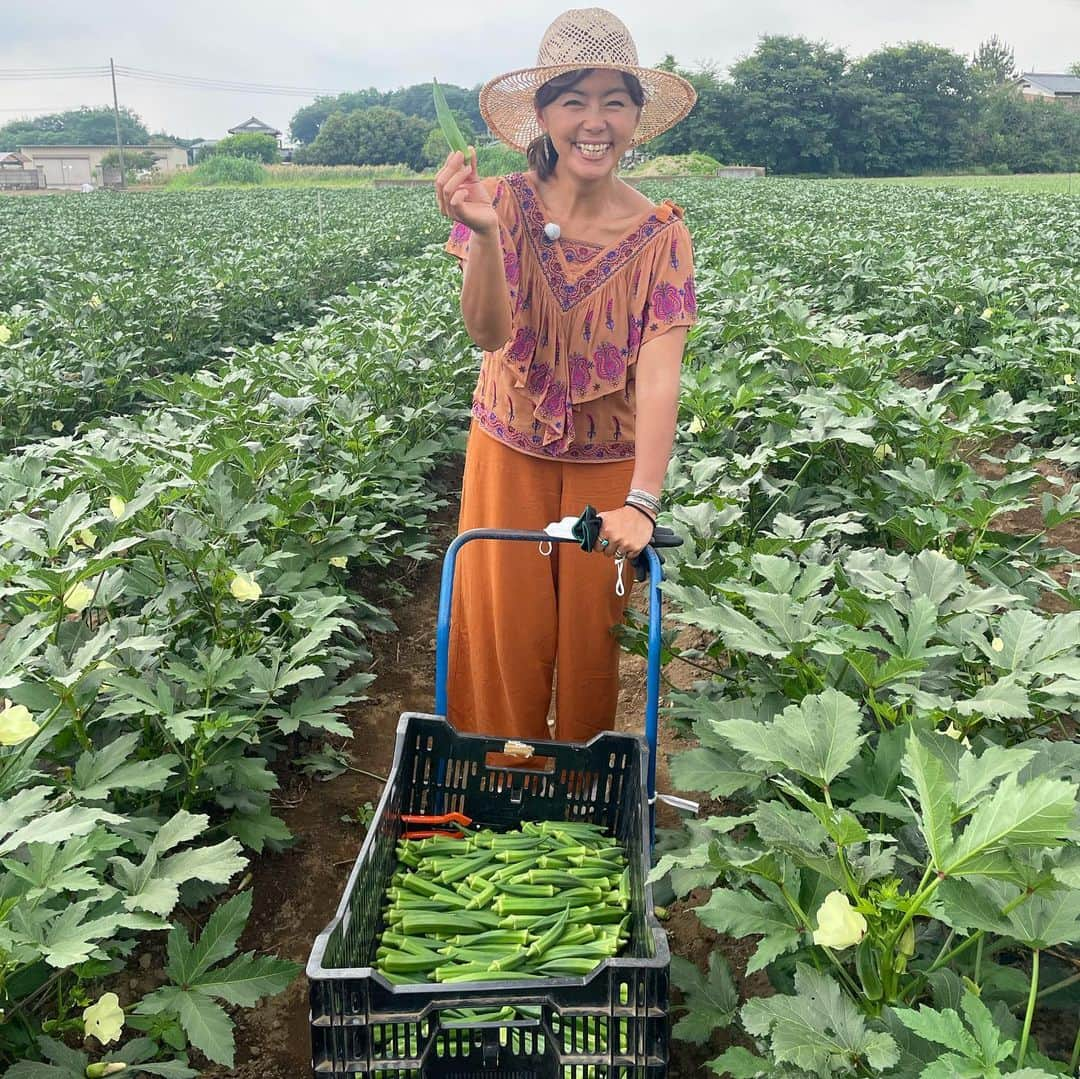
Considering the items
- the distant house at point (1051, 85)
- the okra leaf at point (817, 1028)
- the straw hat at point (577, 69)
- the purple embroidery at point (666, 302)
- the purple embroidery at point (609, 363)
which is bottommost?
the okra leaf at point (817, 1028)

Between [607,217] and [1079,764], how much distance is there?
1.78m

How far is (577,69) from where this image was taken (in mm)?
2412

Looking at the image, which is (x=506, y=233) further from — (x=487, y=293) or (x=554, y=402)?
(x=554, y=402)

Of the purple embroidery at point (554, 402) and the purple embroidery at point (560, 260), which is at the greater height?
the purple embroidery at point (560, 260)

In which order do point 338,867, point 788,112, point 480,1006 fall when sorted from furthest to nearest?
point 788,112
point 338,867
point 480,1006

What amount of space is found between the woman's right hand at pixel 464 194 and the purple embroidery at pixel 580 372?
49 centimetres

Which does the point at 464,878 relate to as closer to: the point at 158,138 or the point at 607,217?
the point at 607,217

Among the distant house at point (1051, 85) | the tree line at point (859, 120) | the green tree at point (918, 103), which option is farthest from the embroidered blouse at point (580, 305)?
the distant house at point (1051, 85)

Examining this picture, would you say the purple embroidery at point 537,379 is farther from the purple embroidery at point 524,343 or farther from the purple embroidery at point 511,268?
the purple embroidery at point 511,268

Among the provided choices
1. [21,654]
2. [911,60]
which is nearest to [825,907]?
[21,654]

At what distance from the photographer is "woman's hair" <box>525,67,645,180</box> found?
246 cm

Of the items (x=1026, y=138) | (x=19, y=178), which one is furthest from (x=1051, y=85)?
(x=19, y=178)

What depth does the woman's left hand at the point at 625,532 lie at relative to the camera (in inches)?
88.4

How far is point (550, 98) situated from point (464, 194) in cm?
50
